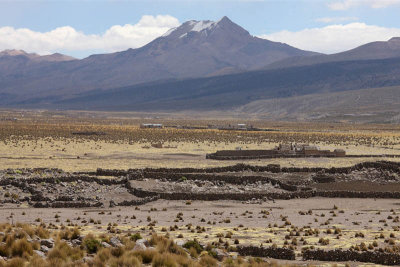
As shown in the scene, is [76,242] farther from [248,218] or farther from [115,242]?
[248,218]

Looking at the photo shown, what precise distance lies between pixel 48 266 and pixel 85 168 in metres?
33.6

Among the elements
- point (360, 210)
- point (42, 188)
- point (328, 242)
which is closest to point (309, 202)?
point (360, 210)

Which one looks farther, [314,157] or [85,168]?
[314,157]

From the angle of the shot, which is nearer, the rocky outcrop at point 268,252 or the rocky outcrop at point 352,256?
the rocky outcrop at point 352,256

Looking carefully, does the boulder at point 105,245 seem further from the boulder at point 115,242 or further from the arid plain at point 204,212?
the boulder at point 115,242

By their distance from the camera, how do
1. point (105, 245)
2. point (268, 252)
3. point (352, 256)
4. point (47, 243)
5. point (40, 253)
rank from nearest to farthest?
1. point (40, 253)
2. point (47, 243)
3. point (105, 245)
4. point (352, 256)
5. point (268, 252)

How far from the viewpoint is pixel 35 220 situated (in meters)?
24.1

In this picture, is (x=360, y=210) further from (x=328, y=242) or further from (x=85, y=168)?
(x=85, y=168)

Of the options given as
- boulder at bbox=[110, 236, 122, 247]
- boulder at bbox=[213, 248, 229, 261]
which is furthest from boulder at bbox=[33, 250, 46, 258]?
boulder at bbox=[213, 248, 229, 261]

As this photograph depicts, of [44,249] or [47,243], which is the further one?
[47,243]

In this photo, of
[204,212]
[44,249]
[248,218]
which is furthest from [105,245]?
[204,212]

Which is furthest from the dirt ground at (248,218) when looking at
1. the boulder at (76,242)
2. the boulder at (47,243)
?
the boulder at (47,243)

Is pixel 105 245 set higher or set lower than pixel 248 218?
higher

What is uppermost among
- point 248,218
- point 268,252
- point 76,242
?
point 76,242
